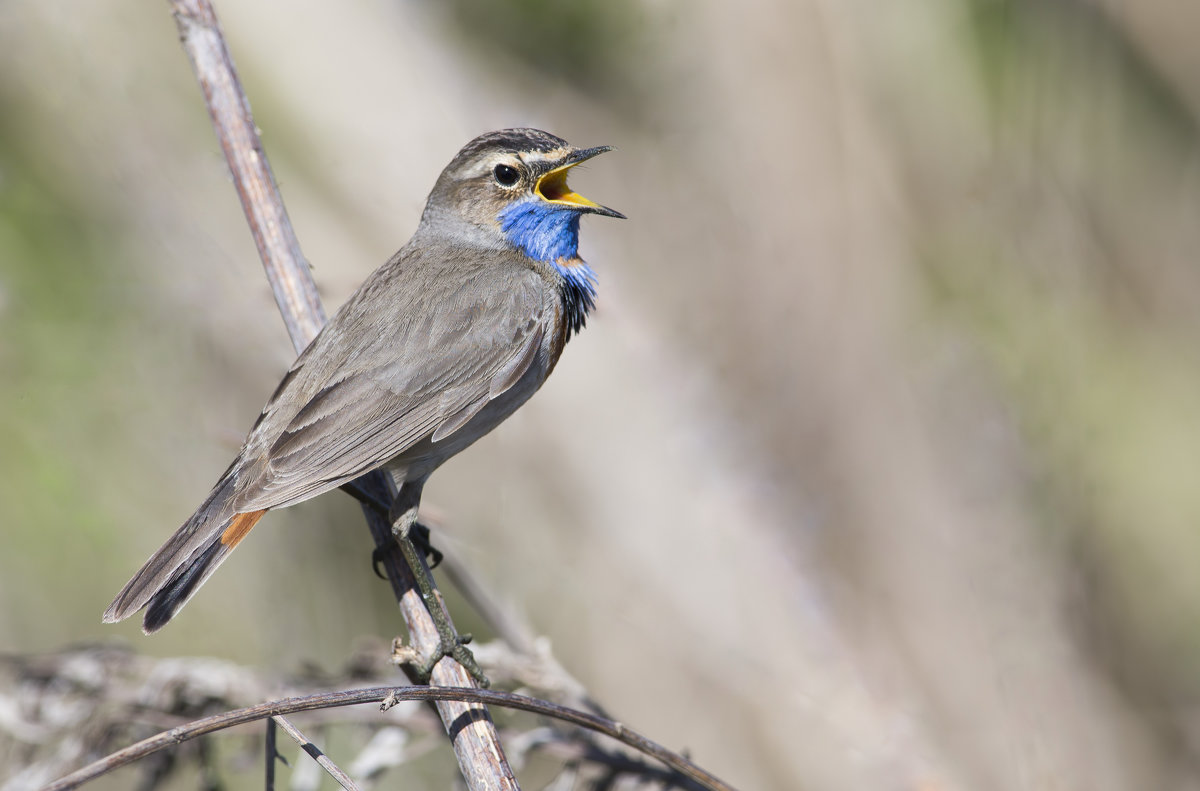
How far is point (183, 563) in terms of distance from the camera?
3092mm

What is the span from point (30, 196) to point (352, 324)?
313 cm

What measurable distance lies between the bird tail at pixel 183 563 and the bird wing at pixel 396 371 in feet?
0.32

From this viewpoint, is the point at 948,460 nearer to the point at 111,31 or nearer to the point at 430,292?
the point at 430,292

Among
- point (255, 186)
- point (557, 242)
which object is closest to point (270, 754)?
point (255, 186)

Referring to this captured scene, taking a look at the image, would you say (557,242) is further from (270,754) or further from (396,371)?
(270,754)

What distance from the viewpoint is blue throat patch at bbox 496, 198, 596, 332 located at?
389 cm

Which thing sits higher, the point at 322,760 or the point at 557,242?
the point at 557,242

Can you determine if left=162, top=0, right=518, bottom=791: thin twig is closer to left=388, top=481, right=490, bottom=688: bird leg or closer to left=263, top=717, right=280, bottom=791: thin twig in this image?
left=388, top=481, right=490, bottom=688: bird leg

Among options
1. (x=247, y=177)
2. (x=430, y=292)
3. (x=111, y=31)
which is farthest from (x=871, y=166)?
(x=111, y=31)

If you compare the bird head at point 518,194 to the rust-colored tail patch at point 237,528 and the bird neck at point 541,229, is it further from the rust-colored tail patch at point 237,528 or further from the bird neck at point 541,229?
the rust-colored tail patch at point 237,528

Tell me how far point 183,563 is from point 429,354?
40.9 inches

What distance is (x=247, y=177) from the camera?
11.3 feet

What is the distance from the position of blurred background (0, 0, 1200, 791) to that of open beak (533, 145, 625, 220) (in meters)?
1.38

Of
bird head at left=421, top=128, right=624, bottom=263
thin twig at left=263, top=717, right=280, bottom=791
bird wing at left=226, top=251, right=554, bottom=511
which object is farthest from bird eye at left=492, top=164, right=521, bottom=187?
thin twig at left=263, top=717, right=280, bottom=791
